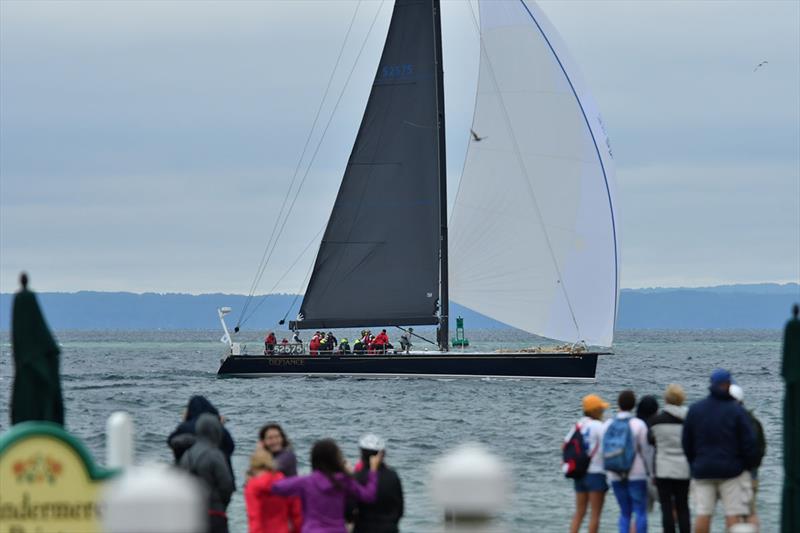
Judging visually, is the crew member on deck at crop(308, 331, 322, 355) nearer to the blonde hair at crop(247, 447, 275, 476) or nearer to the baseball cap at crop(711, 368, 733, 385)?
the baseball cap at crop(711, 368, 733, 385)

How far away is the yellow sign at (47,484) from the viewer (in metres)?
7.28

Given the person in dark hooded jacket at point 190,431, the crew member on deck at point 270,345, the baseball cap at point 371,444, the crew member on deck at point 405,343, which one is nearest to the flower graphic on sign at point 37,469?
the baseball cap at point 371,444

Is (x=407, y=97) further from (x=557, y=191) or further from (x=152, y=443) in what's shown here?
(x=152, y=443)

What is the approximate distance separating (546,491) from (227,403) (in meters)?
20.2

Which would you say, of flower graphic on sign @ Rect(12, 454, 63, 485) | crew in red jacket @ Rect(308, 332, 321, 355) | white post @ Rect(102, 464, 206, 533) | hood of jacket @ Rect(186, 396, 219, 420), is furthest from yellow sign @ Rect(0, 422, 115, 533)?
crew in red jacket @ Rect(308, 332, 321, 355)

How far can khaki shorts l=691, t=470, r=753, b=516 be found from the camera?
40.1 ft

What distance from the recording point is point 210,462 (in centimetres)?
1073

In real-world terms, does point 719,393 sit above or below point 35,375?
below

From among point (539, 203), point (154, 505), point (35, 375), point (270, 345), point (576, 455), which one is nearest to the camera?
point (154, 505)

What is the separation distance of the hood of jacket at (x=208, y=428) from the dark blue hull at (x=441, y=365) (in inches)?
1241

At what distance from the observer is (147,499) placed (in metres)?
3.71

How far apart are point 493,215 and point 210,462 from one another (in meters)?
33.6

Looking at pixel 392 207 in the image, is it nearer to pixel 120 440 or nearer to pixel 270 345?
pixel 270 345

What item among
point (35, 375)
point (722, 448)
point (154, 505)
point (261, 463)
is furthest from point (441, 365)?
point (154, 505)
